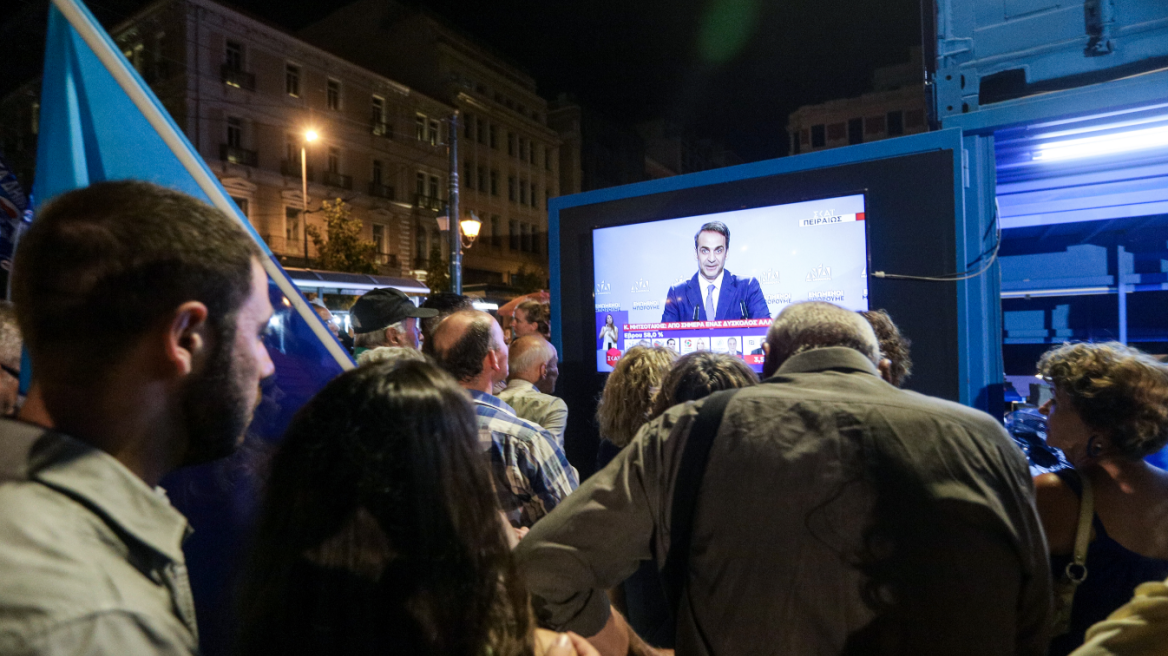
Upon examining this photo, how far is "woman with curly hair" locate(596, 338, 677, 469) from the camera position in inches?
133

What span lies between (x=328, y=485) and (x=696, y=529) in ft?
3.96

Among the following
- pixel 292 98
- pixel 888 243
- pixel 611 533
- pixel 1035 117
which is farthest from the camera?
pixel 292 98

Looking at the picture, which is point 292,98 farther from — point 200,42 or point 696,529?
point 696,529

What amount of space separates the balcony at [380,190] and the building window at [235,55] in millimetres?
8786

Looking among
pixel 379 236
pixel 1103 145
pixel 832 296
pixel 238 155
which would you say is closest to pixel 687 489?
pixel 832 296

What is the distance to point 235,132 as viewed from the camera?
99.3ft

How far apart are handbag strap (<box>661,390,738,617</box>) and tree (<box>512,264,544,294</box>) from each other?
37238mm

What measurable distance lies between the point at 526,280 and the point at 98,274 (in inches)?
1633

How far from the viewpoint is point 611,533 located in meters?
1.97

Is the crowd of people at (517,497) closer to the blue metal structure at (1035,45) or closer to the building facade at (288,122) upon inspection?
the blue metal structure at (1035,45)

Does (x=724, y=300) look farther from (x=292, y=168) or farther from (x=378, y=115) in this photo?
(x=378, y=115)

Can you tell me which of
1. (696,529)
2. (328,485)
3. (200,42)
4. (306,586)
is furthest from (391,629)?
(200,42)

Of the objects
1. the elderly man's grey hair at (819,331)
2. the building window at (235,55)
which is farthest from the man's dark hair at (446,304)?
the building window at (235,55)

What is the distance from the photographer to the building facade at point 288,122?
1130 inches
